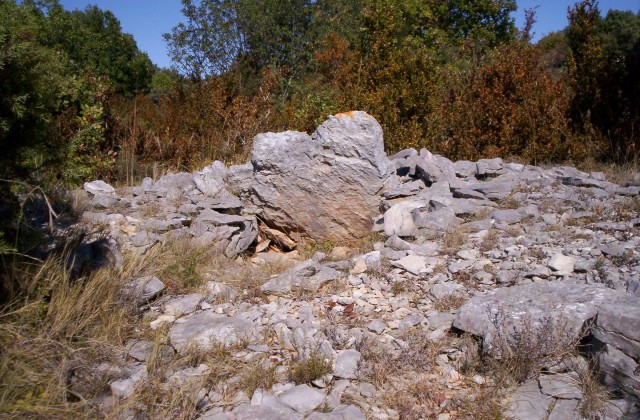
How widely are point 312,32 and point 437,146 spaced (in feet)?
23.8

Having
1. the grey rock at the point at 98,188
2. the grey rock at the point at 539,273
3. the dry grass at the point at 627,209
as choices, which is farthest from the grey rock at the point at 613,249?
the grey rock at the point at 98,188

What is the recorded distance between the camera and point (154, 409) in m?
2.75

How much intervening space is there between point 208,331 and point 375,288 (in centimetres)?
131

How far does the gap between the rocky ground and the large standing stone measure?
16 mm

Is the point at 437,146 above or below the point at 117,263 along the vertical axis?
above

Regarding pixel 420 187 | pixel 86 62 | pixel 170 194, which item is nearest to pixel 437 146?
pixel 420 187

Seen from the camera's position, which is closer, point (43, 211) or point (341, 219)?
point (43, 211)

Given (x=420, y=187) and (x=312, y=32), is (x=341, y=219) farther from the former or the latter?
(x=312, y=32)

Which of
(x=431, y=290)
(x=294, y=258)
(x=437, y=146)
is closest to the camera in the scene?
(x=431, y=290)

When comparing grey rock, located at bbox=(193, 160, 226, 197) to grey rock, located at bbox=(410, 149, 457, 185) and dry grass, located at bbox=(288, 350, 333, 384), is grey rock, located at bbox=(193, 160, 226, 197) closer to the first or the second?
grey rock, located at bbox=(410, 149, 457, 185)

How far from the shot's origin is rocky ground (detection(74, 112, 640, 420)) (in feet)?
9.50

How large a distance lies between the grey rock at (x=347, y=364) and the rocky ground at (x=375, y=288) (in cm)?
1

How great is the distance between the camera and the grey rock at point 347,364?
3055mm

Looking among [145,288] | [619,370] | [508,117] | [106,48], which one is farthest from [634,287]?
[106,48]
